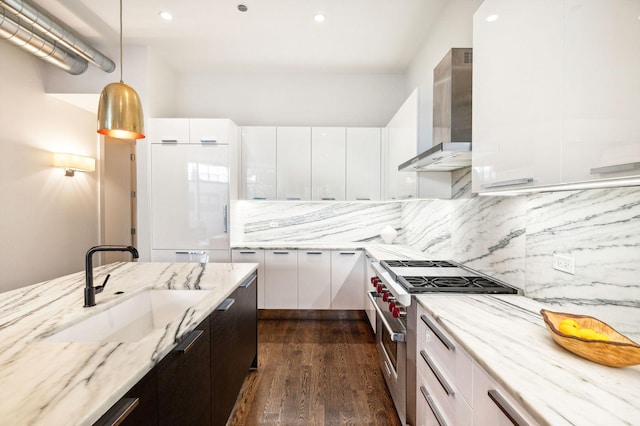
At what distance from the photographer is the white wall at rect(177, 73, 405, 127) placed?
405cm

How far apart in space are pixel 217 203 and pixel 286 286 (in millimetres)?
1242

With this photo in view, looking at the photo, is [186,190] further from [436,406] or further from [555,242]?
[555,242]

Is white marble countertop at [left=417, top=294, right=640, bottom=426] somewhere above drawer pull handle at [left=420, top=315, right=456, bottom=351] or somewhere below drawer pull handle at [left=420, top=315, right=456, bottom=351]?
above

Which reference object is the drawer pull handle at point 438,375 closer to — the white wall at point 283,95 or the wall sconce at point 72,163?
the white wall at point 283,95

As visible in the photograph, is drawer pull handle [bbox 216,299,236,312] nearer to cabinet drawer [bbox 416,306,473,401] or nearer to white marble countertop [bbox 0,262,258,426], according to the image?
white marble countertop [bbox 0,262,258,426]

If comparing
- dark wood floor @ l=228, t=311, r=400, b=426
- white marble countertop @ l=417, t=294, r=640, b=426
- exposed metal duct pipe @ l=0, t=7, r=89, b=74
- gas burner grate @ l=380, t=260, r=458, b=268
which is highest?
exposed metal duct pipe @ l=0, t=7, r=89, b=74

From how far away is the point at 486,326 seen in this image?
1.22 meters

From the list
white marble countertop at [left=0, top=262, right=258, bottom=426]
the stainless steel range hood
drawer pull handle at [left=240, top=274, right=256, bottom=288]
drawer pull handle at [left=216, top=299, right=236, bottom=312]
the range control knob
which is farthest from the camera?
drawer pull handle at [left=240, top=274, right=256, bottom=288]

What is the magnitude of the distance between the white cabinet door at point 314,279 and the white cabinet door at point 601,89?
276 centimetres

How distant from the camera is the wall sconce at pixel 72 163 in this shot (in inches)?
138

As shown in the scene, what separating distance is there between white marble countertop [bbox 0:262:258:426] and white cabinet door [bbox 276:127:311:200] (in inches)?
80.3

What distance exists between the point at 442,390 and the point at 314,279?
7.53 ft

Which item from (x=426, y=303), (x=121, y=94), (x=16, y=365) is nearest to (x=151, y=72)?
(x=121, y=94)

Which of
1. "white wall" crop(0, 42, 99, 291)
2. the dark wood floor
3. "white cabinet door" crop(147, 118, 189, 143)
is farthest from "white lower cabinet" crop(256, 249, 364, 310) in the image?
"white wall" crop(0, 42, 99, 291)
